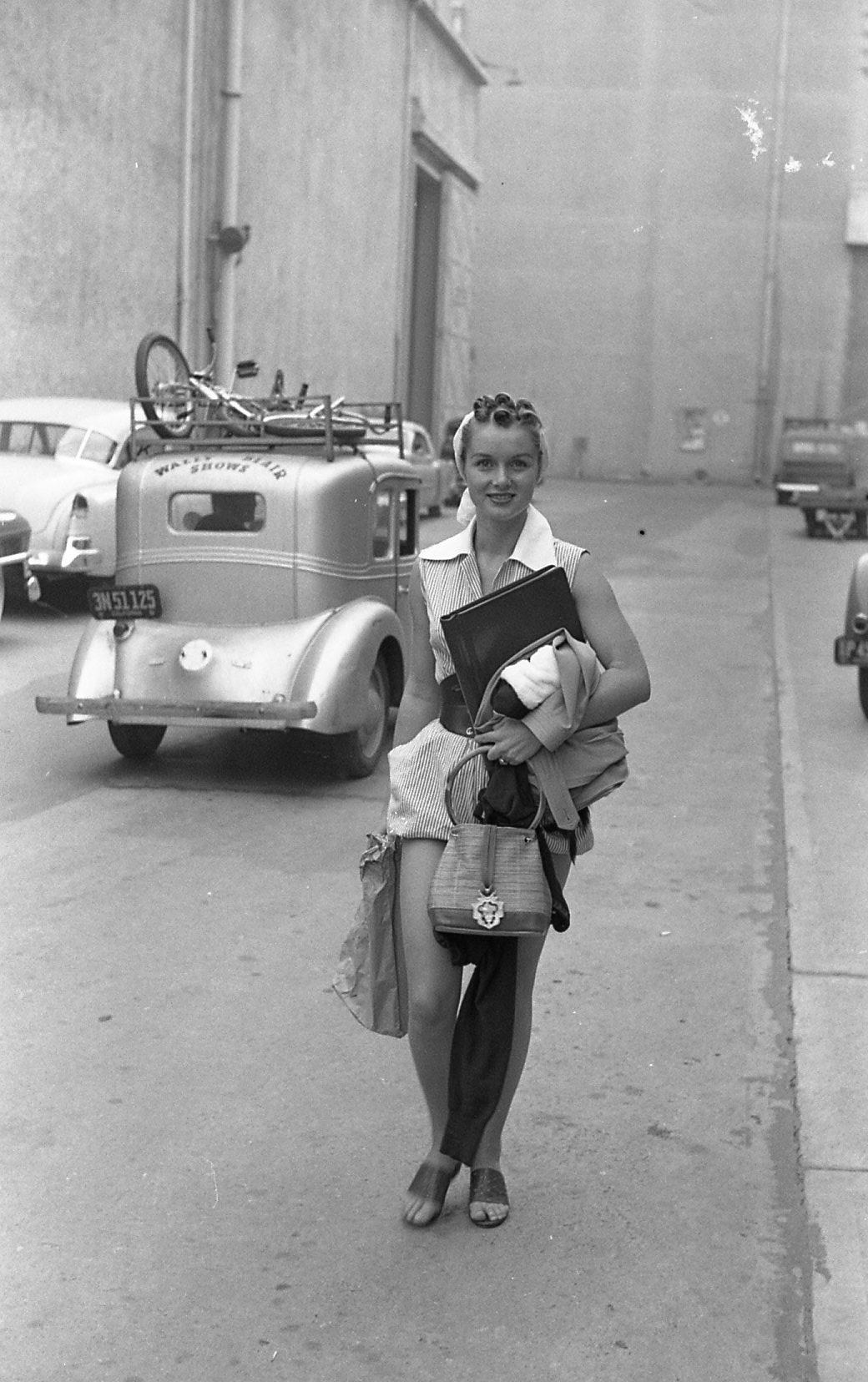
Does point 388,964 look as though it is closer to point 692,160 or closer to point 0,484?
point 0,484

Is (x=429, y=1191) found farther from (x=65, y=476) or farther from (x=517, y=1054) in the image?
(x=65, y=476)

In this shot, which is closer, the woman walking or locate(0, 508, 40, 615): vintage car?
the woman walking

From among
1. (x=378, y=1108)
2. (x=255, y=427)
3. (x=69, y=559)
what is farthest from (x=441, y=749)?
(x=69, y=559)

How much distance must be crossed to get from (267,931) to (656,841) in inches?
86.5

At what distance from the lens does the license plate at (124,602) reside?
8602 millimetres

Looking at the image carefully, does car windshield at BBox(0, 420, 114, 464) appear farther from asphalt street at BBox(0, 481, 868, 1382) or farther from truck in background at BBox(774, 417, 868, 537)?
truck in background at BBox(774, 417, 868, 537)

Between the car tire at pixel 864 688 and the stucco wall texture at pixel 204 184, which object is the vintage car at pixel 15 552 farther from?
the car tire at pixel 864 688

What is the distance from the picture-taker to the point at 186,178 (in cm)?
2331

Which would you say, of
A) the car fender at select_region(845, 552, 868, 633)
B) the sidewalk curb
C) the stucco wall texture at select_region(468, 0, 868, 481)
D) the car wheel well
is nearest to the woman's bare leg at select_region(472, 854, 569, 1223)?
the sidewalk curb

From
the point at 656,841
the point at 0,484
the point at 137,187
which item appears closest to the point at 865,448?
the point at 137,187

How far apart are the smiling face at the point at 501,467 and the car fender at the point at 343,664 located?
178 inches

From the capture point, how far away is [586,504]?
33.9 m

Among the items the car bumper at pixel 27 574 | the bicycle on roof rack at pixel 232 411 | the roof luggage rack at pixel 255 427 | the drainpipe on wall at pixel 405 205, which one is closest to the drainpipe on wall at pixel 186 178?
the car bumper at pixel 27 574

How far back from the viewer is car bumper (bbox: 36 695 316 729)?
8164 millimetres
